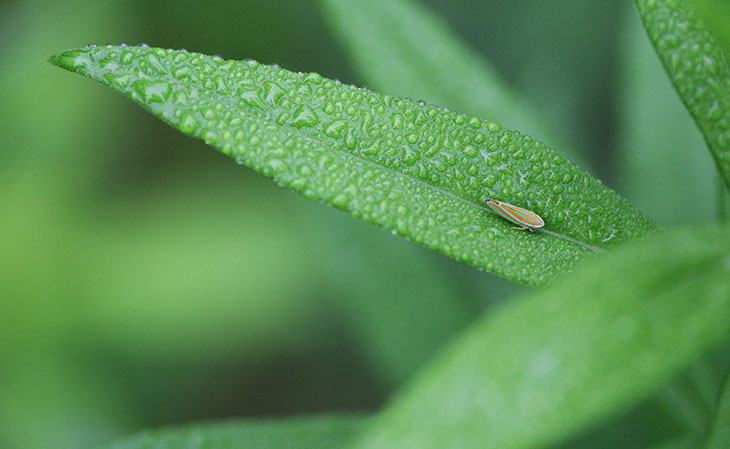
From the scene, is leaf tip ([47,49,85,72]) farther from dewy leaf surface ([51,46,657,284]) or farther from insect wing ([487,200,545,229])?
insect wing ([487,200,545,229])

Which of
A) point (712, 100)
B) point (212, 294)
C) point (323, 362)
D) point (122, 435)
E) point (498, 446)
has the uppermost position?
point (712, 100)

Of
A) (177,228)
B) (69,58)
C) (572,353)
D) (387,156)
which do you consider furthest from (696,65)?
(177,228)

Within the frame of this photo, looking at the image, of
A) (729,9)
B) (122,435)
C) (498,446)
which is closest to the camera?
(498,446)

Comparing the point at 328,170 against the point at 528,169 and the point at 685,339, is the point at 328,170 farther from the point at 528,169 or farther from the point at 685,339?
the point at 685,339

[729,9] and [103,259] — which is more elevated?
[729,9]

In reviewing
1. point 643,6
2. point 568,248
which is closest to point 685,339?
point 568,248

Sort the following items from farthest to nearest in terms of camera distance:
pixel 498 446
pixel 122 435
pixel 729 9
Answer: pixel 122 435 < pixel 729 9 < pixel 498 446

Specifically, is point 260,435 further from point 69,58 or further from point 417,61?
point 417,61
